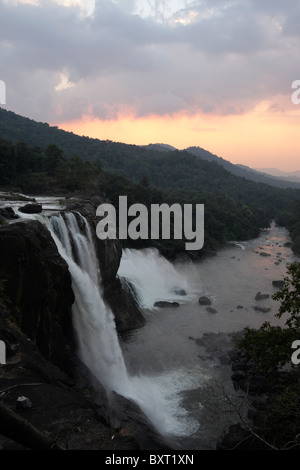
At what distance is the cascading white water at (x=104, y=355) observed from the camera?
45.2ft

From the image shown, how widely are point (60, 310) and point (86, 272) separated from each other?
4.39 meters

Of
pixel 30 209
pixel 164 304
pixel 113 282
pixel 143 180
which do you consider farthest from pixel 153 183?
pixel 30 209

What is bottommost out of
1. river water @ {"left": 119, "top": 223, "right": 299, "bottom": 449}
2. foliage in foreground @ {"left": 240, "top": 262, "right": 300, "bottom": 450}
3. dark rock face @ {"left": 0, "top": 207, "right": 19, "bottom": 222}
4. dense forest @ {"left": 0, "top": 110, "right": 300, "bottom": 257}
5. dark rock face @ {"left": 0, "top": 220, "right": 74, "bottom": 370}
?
river water @ {"left": 119, "top": 223, "right": 299, "bottom": 449}

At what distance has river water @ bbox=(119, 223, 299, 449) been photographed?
14.1 m

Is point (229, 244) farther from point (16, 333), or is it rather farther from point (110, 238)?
point (16, 333)

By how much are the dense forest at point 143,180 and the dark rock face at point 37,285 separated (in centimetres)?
1707

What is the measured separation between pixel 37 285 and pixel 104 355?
554 cm

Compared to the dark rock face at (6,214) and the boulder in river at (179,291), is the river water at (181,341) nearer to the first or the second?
the boulder in river at (179,291)

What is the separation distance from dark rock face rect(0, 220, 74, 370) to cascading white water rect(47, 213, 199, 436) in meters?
1.63

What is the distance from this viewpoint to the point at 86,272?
17.6m

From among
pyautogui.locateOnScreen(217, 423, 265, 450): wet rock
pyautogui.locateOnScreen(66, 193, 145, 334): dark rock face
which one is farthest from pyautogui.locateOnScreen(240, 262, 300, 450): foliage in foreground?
pyautogui.locateOnScreen(66, 193, 145, 334): dark rock face

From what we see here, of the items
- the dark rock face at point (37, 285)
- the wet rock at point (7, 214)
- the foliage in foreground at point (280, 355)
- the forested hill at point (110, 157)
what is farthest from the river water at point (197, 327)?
the forested hill at point (110, 157)

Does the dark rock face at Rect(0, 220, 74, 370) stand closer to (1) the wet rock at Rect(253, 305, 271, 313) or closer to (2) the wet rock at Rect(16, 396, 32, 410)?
(2) the wet rock at Rect(16, 396, 32, 410)
